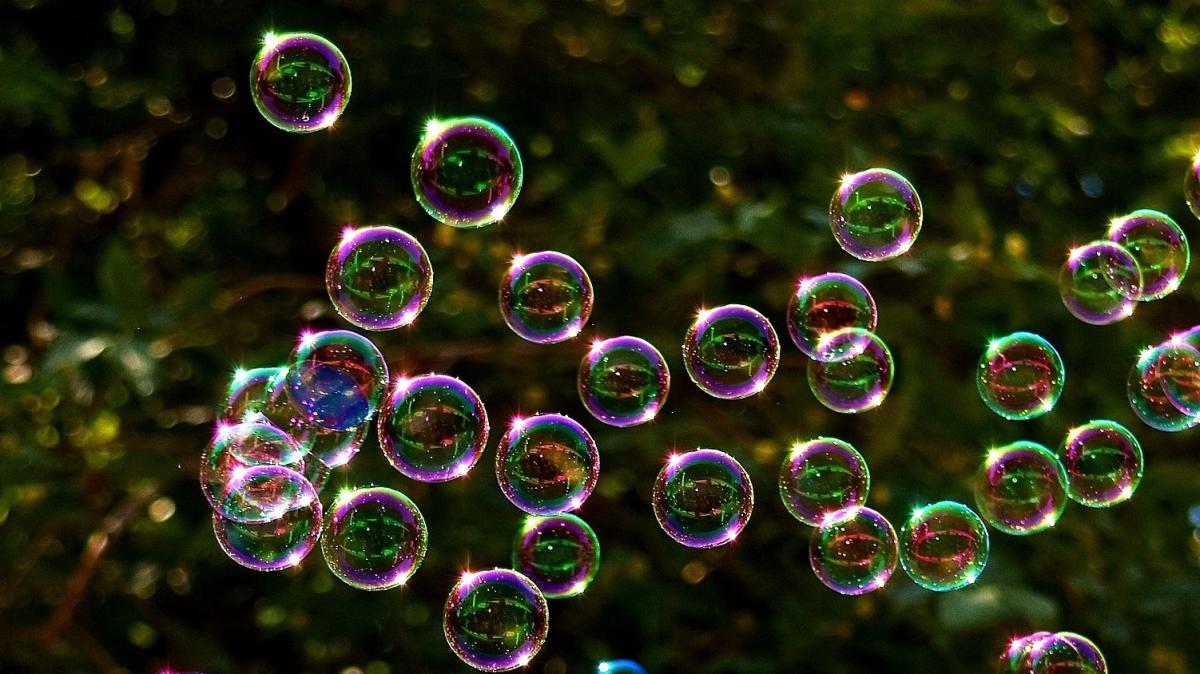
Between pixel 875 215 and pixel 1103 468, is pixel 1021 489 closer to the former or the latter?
pixel 1103 468

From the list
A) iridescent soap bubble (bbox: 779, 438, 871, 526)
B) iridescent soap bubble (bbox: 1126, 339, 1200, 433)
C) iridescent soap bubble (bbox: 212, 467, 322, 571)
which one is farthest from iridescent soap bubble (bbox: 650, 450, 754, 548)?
iridescent soap bubble (bbox: 1126, 339, 1200, 433)

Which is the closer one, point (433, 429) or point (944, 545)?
point (433, 429)

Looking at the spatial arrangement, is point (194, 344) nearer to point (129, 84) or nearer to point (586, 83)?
point (129, 84)

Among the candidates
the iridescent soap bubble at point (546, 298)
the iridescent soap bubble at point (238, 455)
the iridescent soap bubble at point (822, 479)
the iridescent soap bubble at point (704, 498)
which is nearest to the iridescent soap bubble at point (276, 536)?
the iridescent soap bubble at point (238, 455)

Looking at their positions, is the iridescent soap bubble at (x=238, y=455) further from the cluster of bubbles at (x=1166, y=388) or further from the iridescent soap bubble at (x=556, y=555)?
the cluster of bubbles at (x=1166, y=388)

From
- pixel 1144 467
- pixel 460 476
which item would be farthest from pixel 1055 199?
pixel 460 476

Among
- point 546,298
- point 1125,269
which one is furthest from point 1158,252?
point 546,298

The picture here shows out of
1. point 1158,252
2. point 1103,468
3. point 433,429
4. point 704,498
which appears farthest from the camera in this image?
point 1158,252
